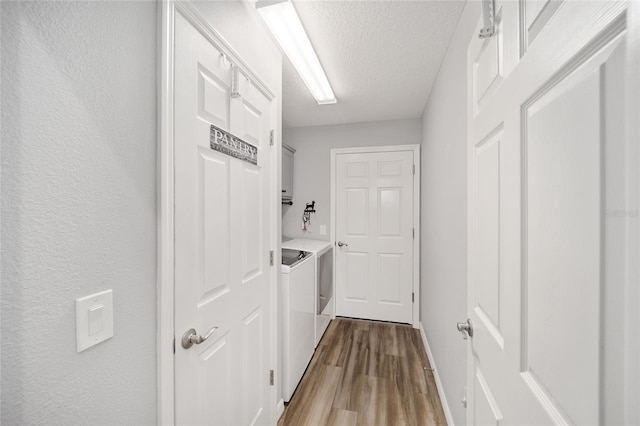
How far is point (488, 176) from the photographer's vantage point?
2.73 feet

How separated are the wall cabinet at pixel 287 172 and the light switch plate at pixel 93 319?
95.8 inches

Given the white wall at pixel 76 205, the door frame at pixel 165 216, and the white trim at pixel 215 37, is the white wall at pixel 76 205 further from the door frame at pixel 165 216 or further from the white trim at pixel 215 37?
the white trim at pixel 215 37

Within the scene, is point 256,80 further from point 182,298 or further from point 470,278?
point 470,278

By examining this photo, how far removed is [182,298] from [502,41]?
1261mm

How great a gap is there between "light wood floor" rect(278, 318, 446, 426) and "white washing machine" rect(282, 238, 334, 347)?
211 mm

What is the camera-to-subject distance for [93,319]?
25.7 inches

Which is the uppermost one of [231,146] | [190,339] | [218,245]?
[231,146]

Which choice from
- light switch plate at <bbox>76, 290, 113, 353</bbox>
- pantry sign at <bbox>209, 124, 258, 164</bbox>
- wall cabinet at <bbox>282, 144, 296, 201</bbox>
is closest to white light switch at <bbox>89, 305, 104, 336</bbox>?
light switch plate at <bbox>76, 290, 113, 353</bbox>

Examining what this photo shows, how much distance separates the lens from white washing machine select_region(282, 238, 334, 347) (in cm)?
254

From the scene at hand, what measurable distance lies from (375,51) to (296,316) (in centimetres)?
199

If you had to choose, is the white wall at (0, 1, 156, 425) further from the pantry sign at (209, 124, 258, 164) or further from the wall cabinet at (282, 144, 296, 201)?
Result: the wall cabinet at (282, 144, 296, 201)

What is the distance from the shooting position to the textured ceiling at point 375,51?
4.80 ft

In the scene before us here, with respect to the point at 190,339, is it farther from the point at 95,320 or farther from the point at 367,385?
the point at 367,385

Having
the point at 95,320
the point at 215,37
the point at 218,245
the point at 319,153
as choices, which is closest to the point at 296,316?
the point at 218,245
